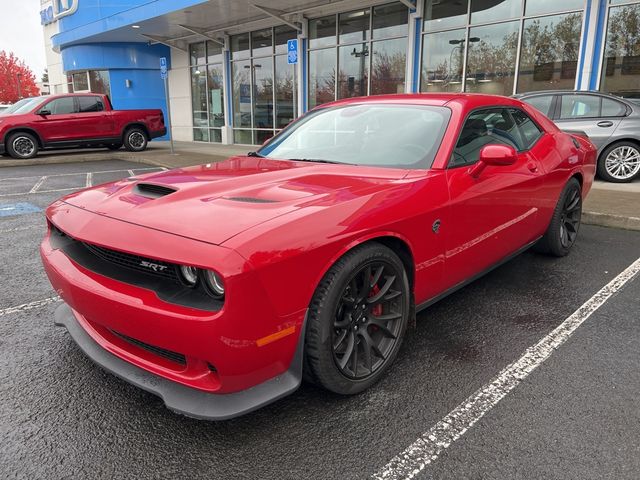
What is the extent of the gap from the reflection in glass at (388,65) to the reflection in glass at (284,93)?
11.1ft

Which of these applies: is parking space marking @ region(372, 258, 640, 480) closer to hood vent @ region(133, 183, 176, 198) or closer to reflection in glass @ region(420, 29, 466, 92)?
hood vent @ region(133, 183, 176, 198)

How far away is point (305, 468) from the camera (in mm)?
2035

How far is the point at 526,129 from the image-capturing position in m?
4.16

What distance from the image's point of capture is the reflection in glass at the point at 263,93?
17.6 meters

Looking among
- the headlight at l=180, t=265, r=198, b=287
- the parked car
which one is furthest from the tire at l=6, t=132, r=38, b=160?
the headlight at l=180, t=265, r=198, b=287

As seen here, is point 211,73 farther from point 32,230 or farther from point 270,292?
point 270,292

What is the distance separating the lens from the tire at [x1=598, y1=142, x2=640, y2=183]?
8.34 meters

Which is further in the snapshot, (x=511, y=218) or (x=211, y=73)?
(x=211, y=73)

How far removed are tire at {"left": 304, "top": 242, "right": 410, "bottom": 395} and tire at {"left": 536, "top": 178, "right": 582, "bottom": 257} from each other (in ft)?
7.95

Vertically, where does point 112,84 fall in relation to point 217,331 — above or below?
above

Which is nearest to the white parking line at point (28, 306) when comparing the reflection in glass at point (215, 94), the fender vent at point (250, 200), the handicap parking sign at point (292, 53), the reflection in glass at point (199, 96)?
the fender vent at point (250, 200)

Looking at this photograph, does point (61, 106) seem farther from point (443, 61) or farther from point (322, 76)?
point (443, 61)

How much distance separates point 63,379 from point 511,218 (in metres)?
3.07

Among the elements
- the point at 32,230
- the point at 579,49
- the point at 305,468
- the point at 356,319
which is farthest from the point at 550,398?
the point at 579,49
